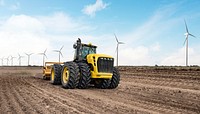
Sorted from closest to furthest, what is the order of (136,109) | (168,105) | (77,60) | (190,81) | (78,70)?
1. (136,109)
2. (168,105)
3. (78,70)
4. (77,60)
5. (190,81)

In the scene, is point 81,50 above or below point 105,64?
above

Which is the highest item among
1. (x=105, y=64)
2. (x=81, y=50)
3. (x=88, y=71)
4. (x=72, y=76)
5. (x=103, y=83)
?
(x=81, y=50)

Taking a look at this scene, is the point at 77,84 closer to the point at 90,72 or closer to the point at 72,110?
the point at 90,72

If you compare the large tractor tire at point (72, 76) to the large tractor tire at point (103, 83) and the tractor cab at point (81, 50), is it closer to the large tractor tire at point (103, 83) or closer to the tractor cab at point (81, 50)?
the tractor cab at point (81, 50)

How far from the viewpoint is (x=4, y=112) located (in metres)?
8.93

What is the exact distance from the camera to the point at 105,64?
16328 millimetres

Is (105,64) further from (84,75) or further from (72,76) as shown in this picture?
(72,76)

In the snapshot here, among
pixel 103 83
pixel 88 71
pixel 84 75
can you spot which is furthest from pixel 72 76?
pixel 103 83

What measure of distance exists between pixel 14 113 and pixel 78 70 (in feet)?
24.2

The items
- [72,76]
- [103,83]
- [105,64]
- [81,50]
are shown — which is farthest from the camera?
[81,50]

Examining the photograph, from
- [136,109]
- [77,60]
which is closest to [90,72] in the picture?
[77,60]

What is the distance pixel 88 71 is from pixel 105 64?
3.58 ft

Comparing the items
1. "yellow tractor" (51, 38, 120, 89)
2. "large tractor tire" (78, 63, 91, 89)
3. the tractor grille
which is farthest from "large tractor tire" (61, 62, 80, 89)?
the tractor grille

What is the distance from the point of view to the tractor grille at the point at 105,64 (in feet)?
52.9
